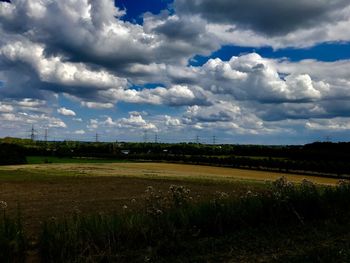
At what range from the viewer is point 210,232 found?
9.55 m

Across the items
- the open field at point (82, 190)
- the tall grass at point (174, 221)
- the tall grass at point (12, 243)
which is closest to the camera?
the tall grass at point (12, 243)

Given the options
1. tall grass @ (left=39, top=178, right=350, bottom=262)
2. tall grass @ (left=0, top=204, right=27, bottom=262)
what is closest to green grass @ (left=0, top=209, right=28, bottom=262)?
tall grass @ (left=0, top=204, right=27, bottom=262)

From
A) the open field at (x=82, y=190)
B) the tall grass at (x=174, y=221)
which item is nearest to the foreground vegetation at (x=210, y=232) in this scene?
the tall grass at (x=174, y=221)

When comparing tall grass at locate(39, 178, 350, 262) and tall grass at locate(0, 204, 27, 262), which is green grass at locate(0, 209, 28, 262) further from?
tall grass at locate(39, 178, 350, 262)

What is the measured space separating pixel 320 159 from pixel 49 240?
86.0 metres

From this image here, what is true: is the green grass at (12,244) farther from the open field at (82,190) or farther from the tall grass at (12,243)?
the open field at (82,190)

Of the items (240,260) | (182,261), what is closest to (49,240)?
(182,261)

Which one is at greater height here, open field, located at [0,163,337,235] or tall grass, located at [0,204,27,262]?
tall grass, located at [0,204,27,262]

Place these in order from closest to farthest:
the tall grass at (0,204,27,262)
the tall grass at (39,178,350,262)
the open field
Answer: the tall grass at (0,204,27,262) → the tall grass at (39,178,350,262) → the open field

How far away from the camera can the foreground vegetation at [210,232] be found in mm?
7734

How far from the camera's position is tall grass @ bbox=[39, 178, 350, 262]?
26.1 ft

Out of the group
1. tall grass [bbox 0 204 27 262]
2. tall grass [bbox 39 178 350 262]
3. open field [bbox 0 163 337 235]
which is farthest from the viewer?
open field [bbox 0 163 337 235]

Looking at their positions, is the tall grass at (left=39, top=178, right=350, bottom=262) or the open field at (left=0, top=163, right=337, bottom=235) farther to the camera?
the open field at (left=0, top=163, right=337, bottom=235)

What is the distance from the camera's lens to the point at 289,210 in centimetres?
1017
